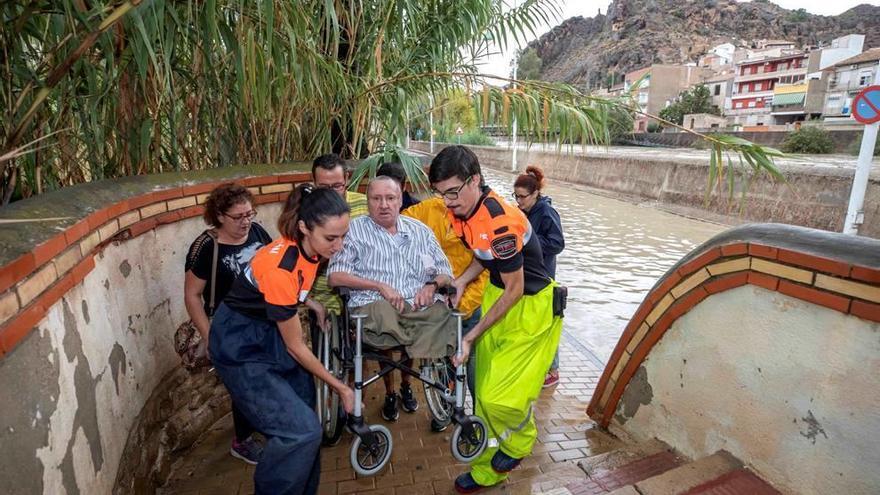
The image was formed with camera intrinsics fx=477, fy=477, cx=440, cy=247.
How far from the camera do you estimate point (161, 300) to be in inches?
103

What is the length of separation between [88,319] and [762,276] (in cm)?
276

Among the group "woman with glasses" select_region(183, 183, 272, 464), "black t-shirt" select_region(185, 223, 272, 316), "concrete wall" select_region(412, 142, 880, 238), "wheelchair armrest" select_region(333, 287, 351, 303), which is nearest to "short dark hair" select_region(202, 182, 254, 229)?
"woman with glasses" select_region(183, 183, 272, 464)

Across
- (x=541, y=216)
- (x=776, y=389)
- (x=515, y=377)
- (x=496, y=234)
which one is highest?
(x=496, y=234)

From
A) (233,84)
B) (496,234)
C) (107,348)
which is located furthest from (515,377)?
(233,84)

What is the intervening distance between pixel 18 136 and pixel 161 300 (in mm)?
1088

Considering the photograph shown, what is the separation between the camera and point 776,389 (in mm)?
2021

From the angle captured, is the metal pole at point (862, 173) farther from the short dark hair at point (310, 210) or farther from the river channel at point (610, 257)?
the short dark hair at point (310, 210)

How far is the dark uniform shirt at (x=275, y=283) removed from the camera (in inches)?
72.5

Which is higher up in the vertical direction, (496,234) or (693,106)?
(693,106)

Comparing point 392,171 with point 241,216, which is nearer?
point 241,216

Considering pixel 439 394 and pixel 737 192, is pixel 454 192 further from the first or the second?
pixel 737 192

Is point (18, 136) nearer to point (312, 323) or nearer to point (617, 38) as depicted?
point (312, 323)

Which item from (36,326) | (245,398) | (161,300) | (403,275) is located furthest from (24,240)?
(403,275)

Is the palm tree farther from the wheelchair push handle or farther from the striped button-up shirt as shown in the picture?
the wheelchair push handle
